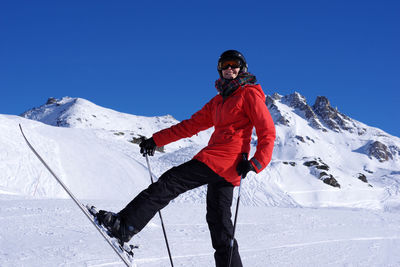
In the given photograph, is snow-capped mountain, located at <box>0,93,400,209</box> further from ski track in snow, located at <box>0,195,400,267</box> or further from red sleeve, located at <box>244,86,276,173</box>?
red sleeve, located at <box>244,86,276,173</box>

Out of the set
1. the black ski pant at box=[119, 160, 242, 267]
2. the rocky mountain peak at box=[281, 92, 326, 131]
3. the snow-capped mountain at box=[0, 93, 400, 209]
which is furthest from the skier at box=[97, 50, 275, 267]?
the rocky mountain peak at box=[281, 92, 326, 131]

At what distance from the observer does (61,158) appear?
60.4 feet

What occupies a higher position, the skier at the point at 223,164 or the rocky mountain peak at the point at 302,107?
the rocky mountain peak at the point at 302,107

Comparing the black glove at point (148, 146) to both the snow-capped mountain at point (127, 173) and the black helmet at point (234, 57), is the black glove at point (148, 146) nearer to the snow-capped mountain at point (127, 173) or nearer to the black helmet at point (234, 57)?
the black helmet at point (234, 57)

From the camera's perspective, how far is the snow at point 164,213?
4.52 m

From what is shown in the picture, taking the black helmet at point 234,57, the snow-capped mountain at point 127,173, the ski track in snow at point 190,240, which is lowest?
the ski track in snow at point 190,240

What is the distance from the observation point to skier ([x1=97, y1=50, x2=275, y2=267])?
8.88 ft

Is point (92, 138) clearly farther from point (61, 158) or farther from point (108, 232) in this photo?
point (108, 232)

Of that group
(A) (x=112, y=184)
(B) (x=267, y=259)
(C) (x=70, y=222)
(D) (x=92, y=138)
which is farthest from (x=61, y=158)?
(B) (x=267, y=259)

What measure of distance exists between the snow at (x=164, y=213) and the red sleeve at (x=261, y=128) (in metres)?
2.08

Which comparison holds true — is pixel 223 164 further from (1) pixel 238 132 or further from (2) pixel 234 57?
(2) pixel 234 57

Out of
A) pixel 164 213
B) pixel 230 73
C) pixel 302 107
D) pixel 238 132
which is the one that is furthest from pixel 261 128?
pixel 302 107

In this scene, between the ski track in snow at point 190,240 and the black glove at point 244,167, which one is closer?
the black glove at point 244,167

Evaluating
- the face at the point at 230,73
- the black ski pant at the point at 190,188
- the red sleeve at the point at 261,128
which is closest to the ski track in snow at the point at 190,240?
the black ski pant at the point at 190,188
